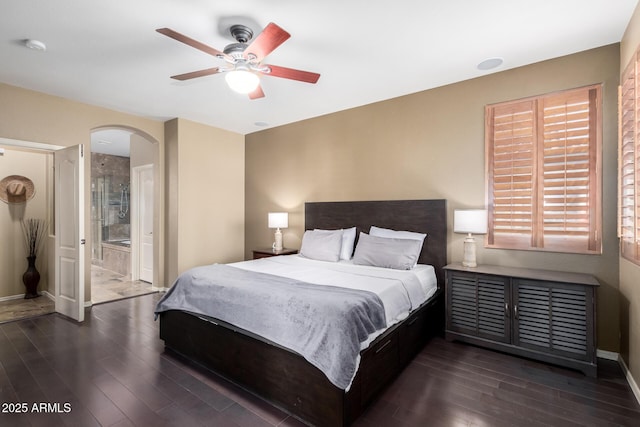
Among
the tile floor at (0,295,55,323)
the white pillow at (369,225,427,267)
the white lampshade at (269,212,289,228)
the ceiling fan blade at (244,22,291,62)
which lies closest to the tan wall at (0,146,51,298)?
the tile floor at (0,295,55,323)

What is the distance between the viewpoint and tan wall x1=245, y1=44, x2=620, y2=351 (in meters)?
2.78

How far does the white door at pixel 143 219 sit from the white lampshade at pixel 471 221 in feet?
17.5

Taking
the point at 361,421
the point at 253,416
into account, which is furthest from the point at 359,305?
the point at 253,416

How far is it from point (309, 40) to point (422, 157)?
1946mm

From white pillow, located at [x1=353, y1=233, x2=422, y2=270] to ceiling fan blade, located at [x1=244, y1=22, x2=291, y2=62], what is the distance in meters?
2.27

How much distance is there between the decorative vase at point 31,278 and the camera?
462 cm

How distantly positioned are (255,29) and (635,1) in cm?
284

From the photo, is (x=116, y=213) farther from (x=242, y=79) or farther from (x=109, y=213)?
(x=242, y=79)

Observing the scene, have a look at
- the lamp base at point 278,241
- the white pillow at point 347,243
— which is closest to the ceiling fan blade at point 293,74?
the white pillow at point 347,243

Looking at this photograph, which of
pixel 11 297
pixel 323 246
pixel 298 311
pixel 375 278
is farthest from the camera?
pixel 11 297

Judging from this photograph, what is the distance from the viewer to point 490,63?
3.11 metres

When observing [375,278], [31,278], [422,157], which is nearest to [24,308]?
[31,278]

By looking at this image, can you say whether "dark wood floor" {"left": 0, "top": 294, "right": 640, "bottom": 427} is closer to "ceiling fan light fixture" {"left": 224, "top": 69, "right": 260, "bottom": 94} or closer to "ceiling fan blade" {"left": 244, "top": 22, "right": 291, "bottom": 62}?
"ceiling fan light fixture" {"left": 224, "top": 69, "right": 260, "bottom": 94}

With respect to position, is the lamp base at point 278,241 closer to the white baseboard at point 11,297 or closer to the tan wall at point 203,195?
the tan wall at point 203,195
